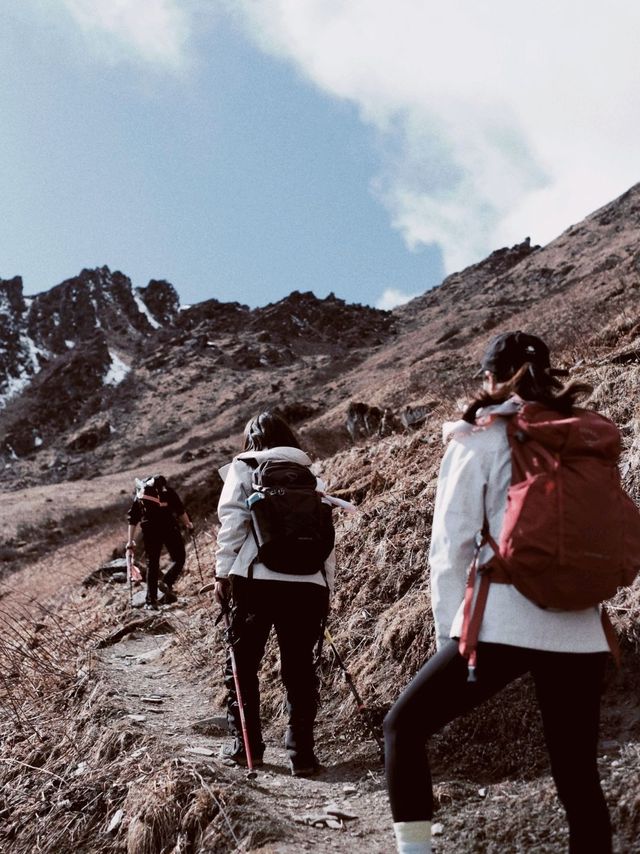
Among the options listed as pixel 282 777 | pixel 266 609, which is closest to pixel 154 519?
pixel 266 609

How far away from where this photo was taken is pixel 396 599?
14.6 feet

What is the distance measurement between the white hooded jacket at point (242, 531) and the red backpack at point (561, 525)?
67.6 inches

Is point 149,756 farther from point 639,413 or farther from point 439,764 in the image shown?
point 639,413

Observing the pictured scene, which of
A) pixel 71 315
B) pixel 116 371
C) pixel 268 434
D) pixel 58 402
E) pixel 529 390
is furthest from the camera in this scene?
pixel 71 315

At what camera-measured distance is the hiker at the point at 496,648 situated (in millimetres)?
1716

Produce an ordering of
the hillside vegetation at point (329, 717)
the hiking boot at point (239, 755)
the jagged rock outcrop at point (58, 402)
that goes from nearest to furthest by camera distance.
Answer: the hillside vegetation at point (329, 717)
the hiking boot at point (239, 755)
the jagged rock outcrop at point (58, 402)

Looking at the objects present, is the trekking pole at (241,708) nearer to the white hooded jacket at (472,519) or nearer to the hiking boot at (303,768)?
the hiking boot at (303,768)

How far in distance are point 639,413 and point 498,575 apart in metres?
3.17

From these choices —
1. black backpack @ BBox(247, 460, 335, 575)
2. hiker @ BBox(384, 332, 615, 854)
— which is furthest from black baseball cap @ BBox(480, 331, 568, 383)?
black backpack @ BBox(247, 460, 335, 575)

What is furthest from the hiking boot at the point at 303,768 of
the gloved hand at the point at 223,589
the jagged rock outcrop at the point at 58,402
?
the jagged rock outcrop at the point at 58,402

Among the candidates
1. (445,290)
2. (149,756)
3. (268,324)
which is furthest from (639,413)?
(445,290)

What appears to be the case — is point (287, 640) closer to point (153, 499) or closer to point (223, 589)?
point (223, 589)

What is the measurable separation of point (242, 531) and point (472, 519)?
1821 mm

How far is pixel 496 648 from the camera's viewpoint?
69.4 inches
